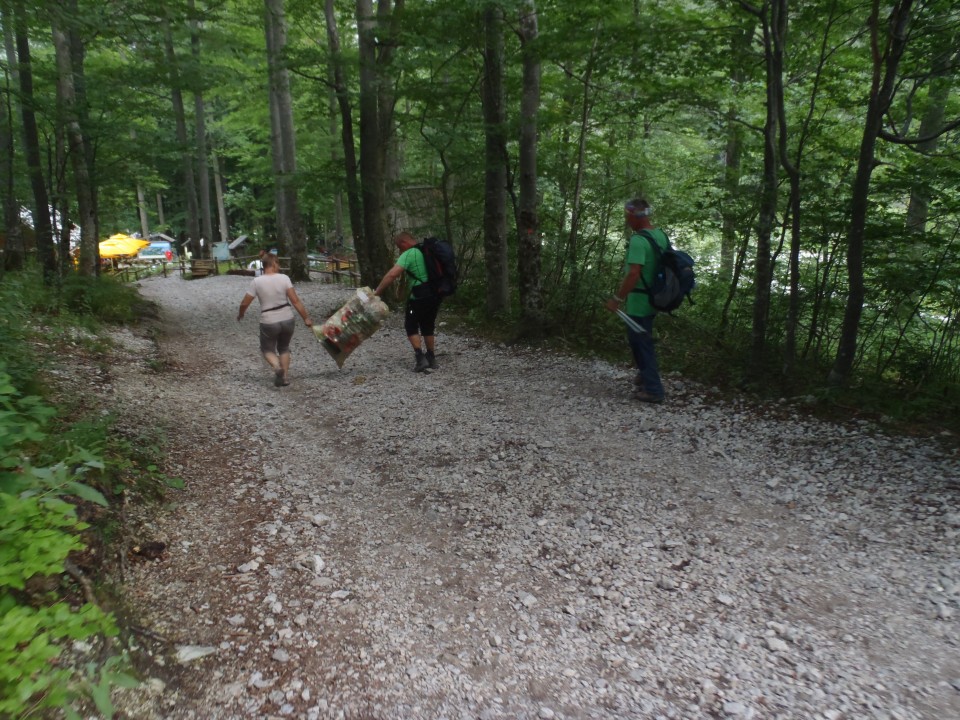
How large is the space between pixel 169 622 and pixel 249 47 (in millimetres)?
13734

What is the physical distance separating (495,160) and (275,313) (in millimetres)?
4266

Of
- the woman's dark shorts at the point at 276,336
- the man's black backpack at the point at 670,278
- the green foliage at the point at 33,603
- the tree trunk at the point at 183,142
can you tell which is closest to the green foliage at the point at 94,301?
the tree trunk at the point at 183,142

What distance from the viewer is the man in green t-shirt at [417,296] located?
24.9ft

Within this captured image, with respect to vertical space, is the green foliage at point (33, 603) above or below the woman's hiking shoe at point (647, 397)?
above

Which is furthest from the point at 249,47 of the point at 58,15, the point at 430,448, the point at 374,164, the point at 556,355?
the point at 430,448

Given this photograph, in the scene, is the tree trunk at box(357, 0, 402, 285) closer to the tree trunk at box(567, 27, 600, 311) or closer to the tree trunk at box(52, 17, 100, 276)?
the tree trunk at box(567, 27, 600, 311)

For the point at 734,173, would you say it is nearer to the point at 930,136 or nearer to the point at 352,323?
the point at 930,136

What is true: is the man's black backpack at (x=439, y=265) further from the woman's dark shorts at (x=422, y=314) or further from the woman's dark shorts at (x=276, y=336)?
the woman's dark shorts at (x=276, y=336)

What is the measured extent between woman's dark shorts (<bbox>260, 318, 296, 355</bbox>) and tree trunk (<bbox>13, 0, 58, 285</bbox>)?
257 inches

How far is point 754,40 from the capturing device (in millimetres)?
6371

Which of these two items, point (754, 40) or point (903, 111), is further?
point (903, 111)

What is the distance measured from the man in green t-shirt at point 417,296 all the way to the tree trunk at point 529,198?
1.71 meters

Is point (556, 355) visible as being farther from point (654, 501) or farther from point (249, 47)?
point (249, 47)

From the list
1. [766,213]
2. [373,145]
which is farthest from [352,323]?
[373,145]
